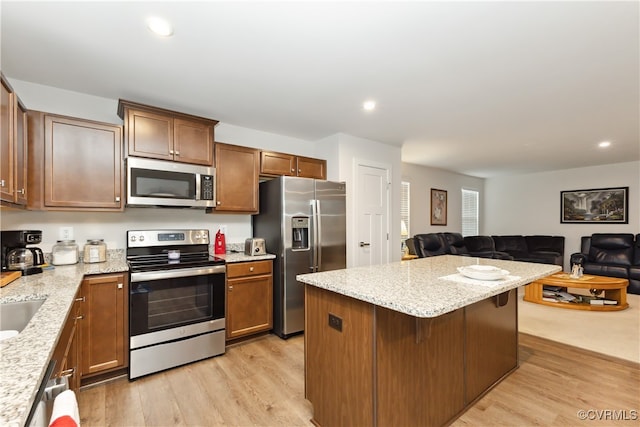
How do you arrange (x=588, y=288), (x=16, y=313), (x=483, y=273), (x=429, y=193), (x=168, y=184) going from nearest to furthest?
(x=16, y=313) < (x=483, y=273) < (x=168, y=184) < (x=588, y=288) < (x=429, y=193)

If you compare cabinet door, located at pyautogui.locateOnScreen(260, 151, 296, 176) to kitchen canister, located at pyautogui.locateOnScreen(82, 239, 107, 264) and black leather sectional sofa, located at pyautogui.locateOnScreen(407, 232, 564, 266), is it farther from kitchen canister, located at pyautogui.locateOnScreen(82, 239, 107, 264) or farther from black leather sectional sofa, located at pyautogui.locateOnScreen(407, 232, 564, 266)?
black leather sectional sofa, located at pyautogui.locateOnScreen(407, 232, 564, 266)

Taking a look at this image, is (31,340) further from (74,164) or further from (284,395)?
(74,164)

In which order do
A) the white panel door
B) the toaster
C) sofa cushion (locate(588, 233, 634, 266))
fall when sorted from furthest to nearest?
sofa cushion (locate(588, 233, 634, 266)) → the white panel door → the toaster

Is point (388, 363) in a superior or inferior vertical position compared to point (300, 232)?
inferior

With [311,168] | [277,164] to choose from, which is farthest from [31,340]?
[311,168]

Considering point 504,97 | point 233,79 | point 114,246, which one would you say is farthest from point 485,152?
point 114,246

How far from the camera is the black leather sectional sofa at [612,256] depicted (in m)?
4.93

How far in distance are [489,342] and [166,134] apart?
3.17 meters

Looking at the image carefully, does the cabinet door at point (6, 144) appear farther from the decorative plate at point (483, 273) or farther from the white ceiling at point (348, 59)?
the decorative plate at point (483, 273)

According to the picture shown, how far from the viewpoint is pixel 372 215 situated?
427cm

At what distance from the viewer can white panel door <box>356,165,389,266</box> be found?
4.10 metres

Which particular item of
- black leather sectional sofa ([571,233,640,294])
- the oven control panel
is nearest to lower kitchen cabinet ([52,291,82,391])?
the oven control panel

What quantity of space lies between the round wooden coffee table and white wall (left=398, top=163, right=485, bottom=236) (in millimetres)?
2356

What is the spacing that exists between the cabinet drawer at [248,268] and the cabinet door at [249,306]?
5cm
